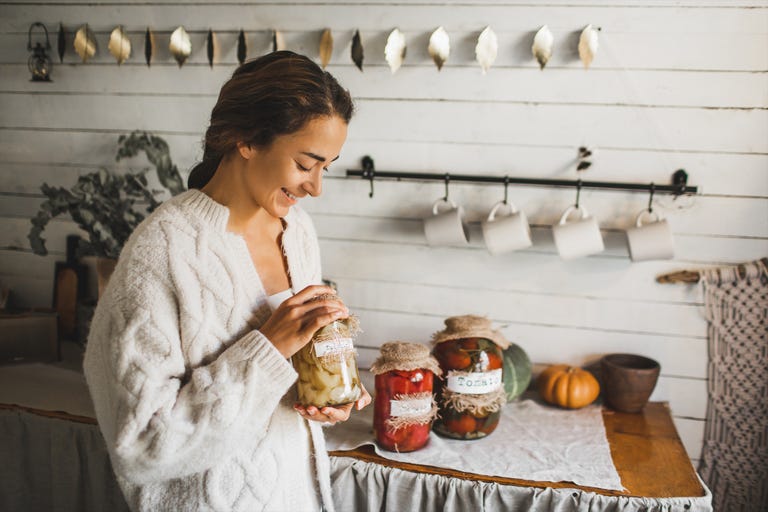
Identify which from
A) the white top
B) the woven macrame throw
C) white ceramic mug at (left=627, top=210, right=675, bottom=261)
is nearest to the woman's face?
the white top

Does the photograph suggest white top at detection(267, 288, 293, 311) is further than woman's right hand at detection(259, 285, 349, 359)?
Yes

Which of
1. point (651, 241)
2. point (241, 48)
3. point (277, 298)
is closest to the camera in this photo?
point (277, 298)

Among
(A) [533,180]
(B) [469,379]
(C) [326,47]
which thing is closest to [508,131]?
(A) [533,180]

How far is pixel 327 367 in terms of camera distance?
1049 millimetres

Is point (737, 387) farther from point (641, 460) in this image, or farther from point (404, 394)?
point (404, 394)

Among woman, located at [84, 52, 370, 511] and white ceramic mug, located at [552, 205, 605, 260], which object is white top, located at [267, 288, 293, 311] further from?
white ceramic mug, located at [552, 205, 605, 260]

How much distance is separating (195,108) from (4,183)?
80 centimetres

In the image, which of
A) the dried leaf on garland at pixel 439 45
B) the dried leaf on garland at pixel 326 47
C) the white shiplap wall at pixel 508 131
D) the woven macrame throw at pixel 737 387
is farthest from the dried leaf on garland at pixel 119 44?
the woven macrame throw at pixel 737 387

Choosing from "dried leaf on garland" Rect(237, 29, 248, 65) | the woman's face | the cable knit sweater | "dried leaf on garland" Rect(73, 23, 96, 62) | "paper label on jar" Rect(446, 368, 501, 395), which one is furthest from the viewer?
"dried leaf on garland" Rect(73, 23, 96, 62)

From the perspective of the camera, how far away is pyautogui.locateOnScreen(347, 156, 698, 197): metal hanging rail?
1631mm

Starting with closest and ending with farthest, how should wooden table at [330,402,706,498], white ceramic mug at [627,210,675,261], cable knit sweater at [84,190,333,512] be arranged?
1. cable knit sweater at [84,190,333,512]
2. wooden table at [330,402,706,498]
3. white ceramic mug at [627,210,675,261]

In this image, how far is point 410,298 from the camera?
1.89m

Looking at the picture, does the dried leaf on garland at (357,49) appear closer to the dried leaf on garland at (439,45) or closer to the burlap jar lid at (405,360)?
the dried leaf on garland at (439,45)

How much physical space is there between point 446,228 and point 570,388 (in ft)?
1.83
